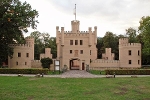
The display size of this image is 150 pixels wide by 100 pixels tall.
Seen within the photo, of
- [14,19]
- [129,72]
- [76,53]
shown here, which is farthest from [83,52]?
[14,19]

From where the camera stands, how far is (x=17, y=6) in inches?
1358

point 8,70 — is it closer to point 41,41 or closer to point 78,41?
point 78,41

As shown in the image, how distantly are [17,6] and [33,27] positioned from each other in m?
4.12

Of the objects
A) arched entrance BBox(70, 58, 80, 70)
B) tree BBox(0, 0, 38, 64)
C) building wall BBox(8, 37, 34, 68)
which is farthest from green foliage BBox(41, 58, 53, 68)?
tree BBox(0, 0, 38, 64)

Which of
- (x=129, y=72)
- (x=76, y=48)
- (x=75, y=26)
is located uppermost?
(x=75, y=26)

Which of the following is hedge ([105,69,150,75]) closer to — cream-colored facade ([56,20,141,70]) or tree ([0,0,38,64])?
cream-colored facade ([56,20,141,70])

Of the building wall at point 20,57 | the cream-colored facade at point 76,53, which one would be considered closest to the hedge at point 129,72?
the cream-colored facade at point 76,53

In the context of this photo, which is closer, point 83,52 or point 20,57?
point 20,57

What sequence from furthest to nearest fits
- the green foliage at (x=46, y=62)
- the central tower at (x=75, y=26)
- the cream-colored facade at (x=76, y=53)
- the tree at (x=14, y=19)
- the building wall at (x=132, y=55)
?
the central tower at (x=75, y=26), the building wall at (x=132, y=55), the cream-colored facade at (x=76, y=53), the green foliage at (x=46, y=62), the tree at (x=14, y=19)

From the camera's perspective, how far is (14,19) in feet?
109

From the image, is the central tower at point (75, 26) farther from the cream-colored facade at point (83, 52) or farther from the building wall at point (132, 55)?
the building wall at point (132, 55)

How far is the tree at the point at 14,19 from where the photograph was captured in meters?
33.2

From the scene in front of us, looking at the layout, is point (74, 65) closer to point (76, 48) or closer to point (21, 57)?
point (76, 48)

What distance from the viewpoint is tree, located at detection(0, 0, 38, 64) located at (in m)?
33.2
